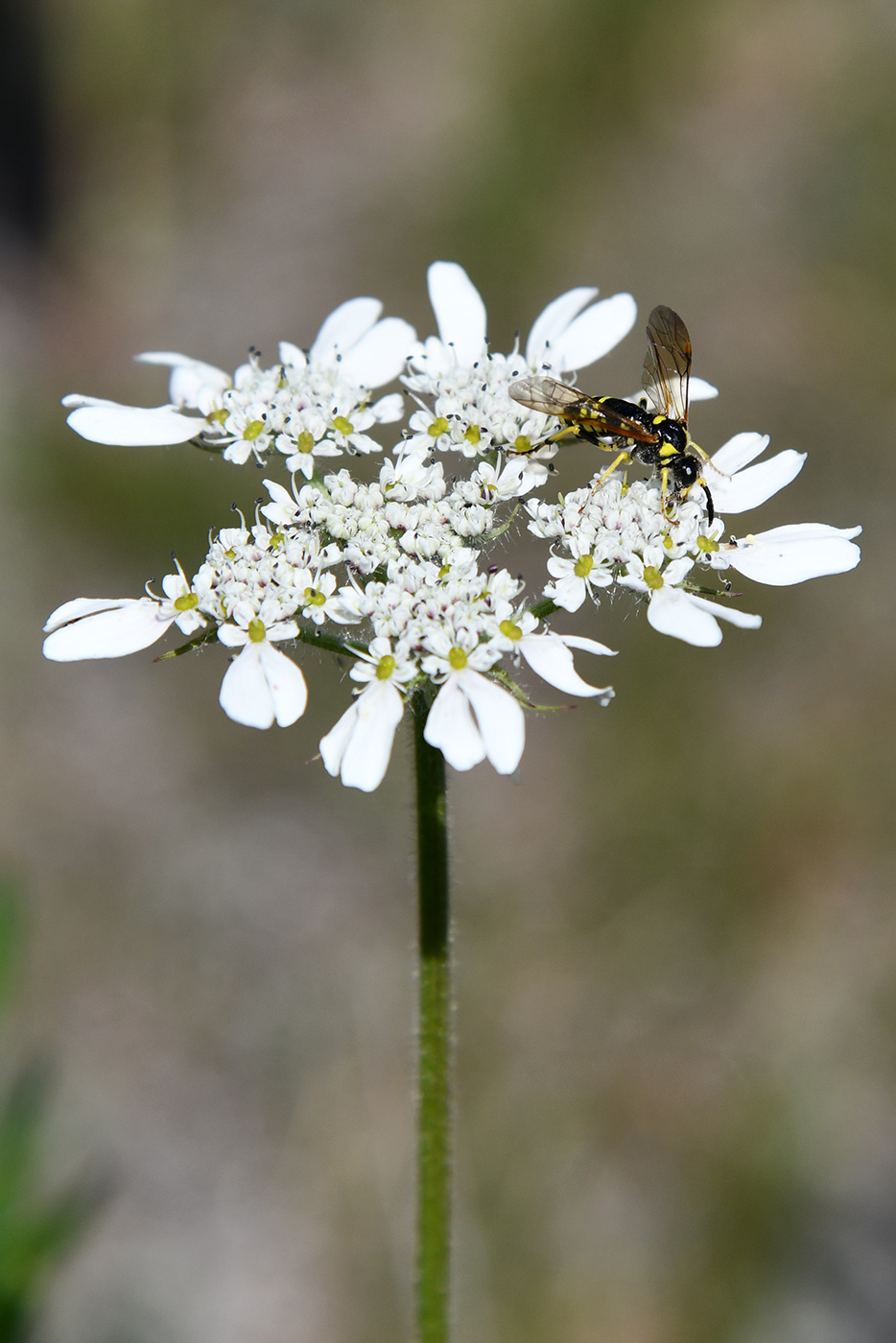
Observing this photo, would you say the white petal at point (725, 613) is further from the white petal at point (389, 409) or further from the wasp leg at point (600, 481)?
the white petal at point (389, 409)

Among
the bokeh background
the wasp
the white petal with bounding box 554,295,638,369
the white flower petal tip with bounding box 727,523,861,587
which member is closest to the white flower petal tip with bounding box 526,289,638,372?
the white petal with bounding box 554,295,638,369

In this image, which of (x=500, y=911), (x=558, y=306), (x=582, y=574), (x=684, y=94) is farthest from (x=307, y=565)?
(x=684, y=94)

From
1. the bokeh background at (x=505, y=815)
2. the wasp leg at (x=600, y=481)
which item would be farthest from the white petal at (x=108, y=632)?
the bokeh background at (x=505, y=815)

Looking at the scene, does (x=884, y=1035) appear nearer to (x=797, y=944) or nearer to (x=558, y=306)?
(x=797, y=944)

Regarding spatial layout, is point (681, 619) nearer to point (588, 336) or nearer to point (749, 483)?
point (749, 483)

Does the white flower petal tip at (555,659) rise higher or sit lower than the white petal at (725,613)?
lower

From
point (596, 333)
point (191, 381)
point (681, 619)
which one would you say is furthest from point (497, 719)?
point (191, 381)
